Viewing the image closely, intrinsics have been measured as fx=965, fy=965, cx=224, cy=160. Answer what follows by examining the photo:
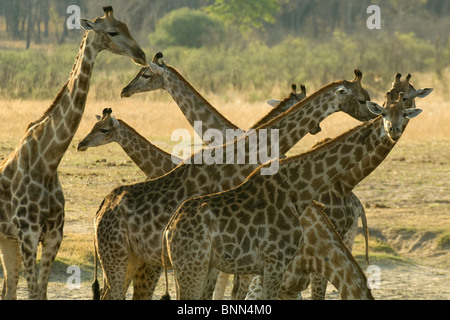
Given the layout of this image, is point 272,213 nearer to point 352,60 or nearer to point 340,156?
point 340,156

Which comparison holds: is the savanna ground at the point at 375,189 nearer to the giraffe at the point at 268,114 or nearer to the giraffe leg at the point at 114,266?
the giraffe at the point at 268,114

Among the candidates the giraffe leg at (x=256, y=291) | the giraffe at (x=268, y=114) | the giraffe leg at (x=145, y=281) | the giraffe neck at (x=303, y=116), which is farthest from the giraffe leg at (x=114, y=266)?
Answer: the giraffe neck at (x=303, y=116)

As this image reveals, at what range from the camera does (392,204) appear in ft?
50.1

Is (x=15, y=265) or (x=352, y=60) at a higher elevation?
(x=352, y=60)

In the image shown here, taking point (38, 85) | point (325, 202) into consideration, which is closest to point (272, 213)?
point (325, 202)

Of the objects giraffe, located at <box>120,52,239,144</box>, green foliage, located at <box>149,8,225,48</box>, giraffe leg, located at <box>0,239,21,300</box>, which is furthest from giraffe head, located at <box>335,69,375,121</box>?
green foliage, located at <box>149,8,225,48</box>

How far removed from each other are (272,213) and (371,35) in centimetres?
3959

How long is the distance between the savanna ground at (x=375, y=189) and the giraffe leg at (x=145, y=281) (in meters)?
1.71

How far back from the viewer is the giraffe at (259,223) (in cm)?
664

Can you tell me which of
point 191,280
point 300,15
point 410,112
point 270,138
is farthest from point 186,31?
point 191,280

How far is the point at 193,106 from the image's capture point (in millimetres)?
10453

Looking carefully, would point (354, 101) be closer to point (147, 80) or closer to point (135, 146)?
point (135, 146)

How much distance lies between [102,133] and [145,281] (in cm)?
188

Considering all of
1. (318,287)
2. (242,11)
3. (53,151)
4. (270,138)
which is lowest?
(318,287)
